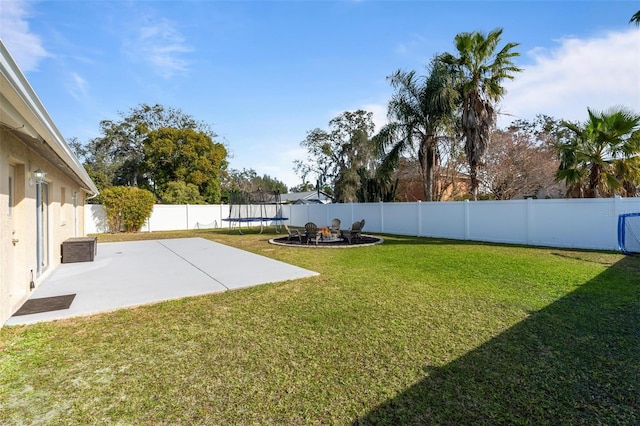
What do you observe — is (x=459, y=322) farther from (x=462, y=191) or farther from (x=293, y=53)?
(x=462, y=191)

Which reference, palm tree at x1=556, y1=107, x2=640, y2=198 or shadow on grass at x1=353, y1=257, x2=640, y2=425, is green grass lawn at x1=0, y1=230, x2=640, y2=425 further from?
palm tree at x1=556, y1=107, x2=640, y2=198

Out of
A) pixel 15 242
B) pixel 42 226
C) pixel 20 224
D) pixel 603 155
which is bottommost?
pixel 15 242

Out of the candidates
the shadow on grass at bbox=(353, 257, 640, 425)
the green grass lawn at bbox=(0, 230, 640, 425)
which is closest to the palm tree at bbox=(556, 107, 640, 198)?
the green grass lawn at bbox=(0, 230, 640, 425)

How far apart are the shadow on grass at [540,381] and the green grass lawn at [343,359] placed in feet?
0.05

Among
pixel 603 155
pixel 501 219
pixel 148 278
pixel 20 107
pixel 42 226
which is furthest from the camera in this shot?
pixel 501 219

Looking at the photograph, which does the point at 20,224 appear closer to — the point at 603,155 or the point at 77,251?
the point at 77,251

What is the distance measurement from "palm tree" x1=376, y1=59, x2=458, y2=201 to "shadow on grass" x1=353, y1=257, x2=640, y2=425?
13.4 m

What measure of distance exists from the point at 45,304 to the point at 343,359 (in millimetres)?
5287

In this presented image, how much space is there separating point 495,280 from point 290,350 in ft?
16.5

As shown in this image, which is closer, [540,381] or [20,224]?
[540,381]

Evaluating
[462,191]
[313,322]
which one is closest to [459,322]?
[313,322]

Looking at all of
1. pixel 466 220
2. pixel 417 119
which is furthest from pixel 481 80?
pixel 466 220

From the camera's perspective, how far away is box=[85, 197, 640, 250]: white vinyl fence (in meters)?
10.2

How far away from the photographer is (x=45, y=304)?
525cm
